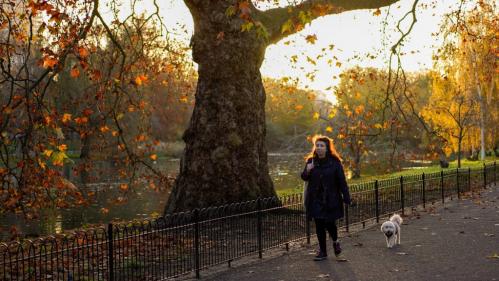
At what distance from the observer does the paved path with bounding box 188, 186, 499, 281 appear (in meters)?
9.00

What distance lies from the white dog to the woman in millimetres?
1344

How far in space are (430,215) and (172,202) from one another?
6.92 metres

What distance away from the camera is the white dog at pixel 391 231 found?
36.8ft

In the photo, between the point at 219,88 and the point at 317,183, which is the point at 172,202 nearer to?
the point at 219,88

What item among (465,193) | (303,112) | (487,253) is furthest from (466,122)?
(303,112)

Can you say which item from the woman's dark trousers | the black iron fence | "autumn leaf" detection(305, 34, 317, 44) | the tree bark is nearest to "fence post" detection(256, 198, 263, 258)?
the black iron fence

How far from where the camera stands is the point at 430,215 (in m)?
16.9

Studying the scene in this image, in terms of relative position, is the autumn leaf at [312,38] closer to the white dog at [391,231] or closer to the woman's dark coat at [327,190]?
the woman's dark coat at [327,190]

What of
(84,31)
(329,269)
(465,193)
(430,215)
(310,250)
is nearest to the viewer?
(329,269)

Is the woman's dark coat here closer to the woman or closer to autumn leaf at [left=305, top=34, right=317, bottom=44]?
the woman

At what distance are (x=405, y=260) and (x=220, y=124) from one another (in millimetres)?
7223

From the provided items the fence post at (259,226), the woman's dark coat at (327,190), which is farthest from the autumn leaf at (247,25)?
the fence post at (259,226)

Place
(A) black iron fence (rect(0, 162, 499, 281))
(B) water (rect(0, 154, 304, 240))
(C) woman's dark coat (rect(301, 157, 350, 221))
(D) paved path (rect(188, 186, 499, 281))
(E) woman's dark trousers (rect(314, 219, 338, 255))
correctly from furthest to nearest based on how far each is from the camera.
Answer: (B) water (rect(0, 154, 304, 240)), (E) woman's dark trousers (rect(314, 219, 338, 255)), (C) woman's dark coat (rect(301, 157, 350, 221)), (D) paved path (rect(188, 186, 499, 281)), (A) black iron fence (rect(0, 162, 499, 281))

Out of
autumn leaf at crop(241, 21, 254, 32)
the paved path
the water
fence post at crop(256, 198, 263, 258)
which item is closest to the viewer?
autumn leaf at crop(241, 21, 254, 32)
